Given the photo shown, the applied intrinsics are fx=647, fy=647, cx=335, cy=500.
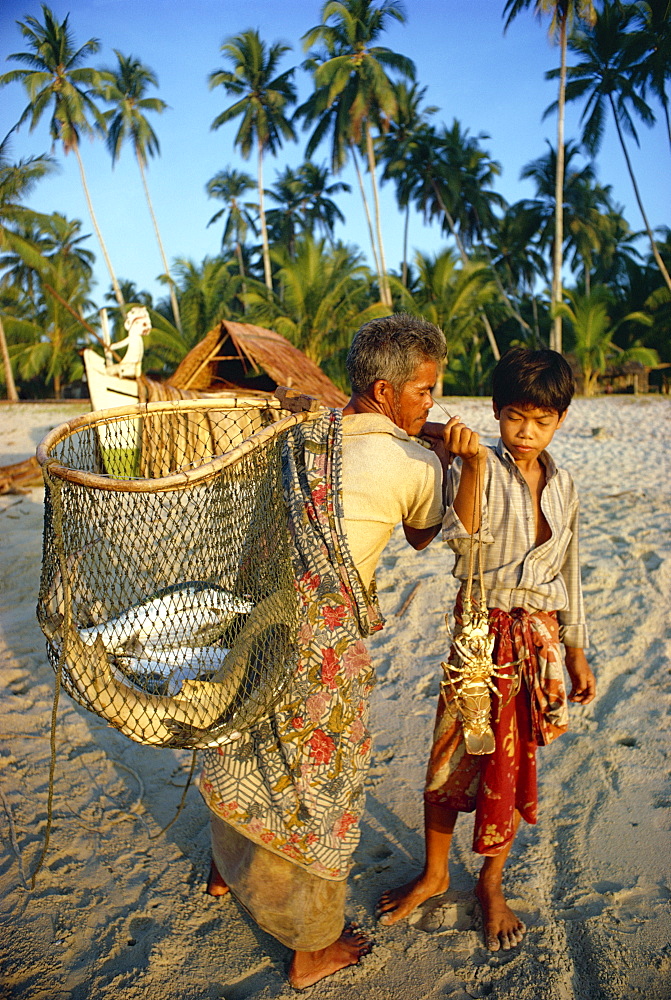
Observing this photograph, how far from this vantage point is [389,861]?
7.10 ft

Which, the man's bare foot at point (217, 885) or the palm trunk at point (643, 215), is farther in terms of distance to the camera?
the palm trunk at point (643, 215)

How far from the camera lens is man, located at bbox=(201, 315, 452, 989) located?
5.05 feet

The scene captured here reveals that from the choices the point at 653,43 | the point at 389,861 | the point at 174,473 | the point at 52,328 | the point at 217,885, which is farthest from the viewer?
the point at 52,328

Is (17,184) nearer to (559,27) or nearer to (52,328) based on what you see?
(52,328)

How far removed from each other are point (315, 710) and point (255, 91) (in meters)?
27.8

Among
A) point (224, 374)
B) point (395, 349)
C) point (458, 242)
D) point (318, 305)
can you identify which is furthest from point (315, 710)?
point (458, 242)

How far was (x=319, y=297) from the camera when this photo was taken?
50.2 ft

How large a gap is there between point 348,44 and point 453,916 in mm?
24693

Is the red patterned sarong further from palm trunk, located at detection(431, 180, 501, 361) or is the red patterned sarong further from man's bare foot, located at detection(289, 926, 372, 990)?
palm trunk, located at detection(431, 180, 501, 361)

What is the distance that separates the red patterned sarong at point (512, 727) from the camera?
172cm

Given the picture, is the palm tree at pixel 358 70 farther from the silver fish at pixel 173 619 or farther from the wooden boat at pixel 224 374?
the silver fish at pixel 173 619

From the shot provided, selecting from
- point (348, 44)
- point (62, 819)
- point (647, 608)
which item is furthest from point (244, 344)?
point (348, 44)

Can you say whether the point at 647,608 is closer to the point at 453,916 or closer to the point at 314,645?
the point at 453,916

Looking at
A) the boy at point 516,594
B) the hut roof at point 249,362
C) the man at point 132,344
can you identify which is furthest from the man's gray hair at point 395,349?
the hut roof at point 249,362
